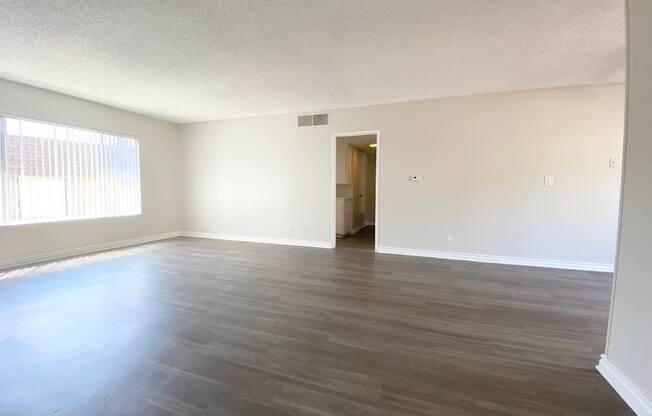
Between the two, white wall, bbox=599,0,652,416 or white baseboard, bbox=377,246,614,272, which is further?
white baseboard, bbox=377,246,614,272

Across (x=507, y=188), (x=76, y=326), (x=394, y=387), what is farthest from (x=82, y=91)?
(x=507, y=188)

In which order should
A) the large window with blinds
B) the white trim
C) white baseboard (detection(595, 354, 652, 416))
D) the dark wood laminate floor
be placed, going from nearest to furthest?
white baseboard (detection(595, 354, 652, 416)) < the dark wood laminate floor < the large window with blinds < the white trim

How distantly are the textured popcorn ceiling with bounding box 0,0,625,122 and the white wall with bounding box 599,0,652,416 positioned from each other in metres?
0.96

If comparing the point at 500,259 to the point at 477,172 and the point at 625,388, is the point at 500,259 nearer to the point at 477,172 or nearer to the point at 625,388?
the point at 477,172

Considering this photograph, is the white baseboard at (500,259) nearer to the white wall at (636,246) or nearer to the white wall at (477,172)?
the white wall at (477,172)

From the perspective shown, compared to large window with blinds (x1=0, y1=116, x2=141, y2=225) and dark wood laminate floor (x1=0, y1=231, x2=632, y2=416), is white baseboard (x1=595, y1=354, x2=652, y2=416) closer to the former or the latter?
dark wood laminate floor (x1=0, y1=231, x2=632, y2=416)

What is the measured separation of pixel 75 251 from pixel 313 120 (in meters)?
4.94

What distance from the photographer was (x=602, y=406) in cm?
140

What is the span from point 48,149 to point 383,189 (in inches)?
223

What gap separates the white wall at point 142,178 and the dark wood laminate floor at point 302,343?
0.71 m

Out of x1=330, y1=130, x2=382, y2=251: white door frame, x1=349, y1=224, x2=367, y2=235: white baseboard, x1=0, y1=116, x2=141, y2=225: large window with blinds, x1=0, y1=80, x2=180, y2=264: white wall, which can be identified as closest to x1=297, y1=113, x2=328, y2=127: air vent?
x1=330, y1=130, x2=382, y2=251: white door frame

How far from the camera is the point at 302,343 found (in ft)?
6.50

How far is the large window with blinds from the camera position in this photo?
12.2 feet

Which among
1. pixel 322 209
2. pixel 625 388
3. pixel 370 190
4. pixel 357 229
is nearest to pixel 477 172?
pixel 322 209
